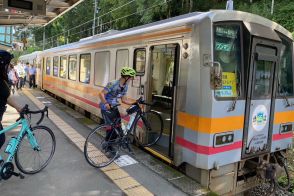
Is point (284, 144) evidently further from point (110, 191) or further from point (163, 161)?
point (110, 191)

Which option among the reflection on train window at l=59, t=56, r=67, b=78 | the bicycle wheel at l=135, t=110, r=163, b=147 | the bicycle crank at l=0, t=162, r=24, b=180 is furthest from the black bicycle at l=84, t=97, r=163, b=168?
the reflection on train window at l=59, t=56, r=67, b=78

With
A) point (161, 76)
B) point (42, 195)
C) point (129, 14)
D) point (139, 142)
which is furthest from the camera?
point (129, 14)

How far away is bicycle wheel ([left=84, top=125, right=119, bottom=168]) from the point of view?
5457 mm

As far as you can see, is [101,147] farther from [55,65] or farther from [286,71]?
[55,65]

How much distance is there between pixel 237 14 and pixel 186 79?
4.12ft

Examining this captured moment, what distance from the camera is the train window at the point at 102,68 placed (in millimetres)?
8297

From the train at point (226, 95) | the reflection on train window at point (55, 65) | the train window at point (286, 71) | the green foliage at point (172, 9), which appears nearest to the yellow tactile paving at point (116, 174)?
the train at point (226, 95)

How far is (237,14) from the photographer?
482 centimetres

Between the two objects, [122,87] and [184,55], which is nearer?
[184,55]

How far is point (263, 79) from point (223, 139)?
4.36 feet

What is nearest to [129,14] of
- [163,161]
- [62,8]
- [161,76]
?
[62,8]

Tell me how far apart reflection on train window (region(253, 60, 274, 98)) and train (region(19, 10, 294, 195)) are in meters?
0.02

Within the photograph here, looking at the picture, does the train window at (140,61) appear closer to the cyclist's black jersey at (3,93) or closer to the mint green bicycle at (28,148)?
the mint green bicycle at (28,148)

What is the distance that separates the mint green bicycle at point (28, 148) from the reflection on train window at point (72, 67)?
6.40 m
